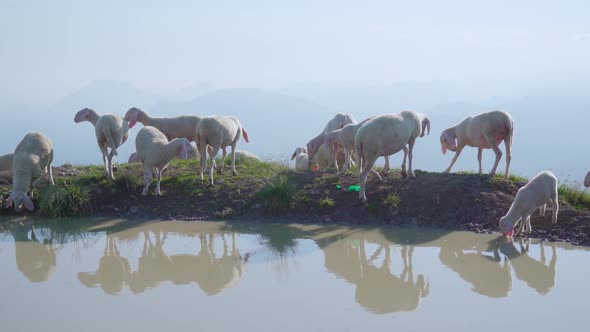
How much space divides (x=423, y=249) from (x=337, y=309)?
3.13 meters

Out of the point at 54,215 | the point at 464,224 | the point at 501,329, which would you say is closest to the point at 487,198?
the point at 464,224

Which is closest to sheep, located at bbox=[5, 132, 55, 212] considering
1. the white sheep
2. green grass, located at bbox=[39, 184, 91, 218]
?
green grass, located at bbox=[39, 184, 91, 218]

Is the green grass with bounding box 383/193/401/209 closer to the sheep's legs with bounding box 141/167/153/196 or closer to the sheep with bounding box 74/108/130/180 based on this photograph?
the sheep's legs with bounding box 141/167/153/196

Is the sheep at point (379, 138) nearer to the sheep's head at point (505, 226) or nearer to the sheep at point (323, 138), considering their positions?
the sheep at point (323, 138)

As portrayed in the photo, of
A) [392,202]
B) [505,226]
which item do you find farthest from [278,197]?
[505,226]

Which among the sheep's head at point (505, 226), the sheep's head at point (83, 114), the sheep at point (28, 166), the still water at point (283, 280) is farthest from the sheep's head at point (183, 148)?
the sheep's head at point (505, 226)

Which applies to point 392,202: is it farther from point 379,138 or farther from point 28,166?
point 28,166

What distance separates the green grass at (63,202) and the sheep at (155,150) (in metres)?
1.16

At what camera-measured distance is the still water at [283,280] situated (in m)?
6.48

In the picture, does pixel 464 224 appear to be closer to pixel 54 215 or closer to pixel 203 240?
pixel 203 240

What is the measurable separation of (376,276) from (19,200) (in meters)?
7.14

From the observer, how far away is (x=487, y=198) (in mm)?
11156

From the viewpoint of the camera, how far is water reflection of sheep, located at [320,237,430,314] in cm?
709

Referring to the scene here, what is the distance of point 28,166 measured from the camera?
1175cm
